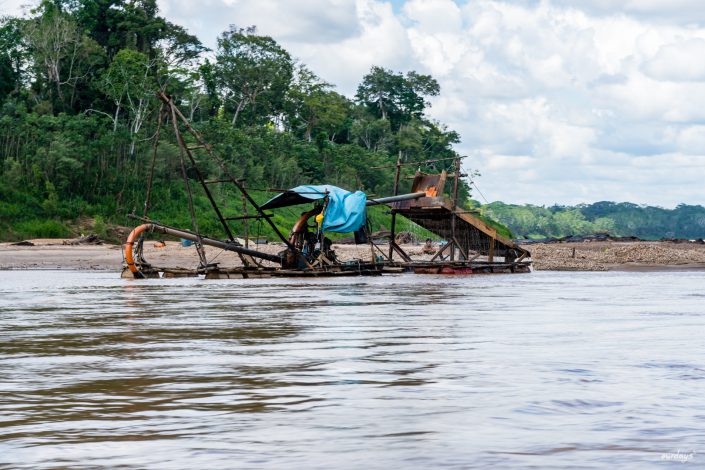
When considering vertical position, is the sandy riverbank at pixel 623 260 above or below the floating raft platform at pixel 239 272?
above

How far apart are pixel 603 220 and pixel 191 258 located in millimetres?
116869

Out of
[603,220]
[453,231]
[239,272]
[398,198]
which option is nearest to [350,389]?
[239,272]

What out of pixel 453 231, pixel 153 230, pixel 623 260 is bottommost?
pixel 623 260

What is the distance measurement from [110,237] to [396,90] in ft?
195

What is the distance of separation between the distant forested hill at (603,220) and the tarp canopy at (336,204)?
108 meters

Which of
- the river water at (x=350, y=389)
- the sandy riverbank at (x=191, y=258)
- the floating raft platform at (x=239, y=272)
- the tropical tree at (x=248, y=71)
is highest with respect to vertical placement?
the tropical tree at (x=248, y=71)

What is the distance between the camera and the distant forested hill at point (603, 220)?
140 meters

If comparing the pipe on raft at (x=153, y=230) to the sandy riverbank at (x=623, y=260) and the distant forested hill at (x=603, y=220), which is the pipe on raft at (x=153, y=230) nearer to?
the sandy riverbank at (x=623, y=260)

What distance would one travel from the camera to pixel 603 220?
14762 cm

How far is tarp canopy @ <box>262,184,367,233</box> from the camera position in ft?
96.1

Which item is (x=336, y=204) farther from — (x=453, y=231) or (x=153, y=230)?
(x=153, y=230)

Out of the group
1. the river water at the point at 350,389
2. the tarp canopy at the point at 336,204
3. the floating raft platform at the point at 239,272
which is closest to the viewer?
the river water at the point at 350,389

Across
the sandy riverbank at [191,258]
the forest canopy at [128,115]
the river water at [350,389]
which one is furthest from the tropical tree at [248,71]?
the river water at [350,389]

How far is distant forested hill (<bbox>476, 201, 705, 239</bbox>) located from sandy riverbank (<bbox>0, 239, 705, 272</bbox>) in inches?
3637
